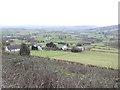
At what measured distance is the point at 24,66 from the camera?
546 cm

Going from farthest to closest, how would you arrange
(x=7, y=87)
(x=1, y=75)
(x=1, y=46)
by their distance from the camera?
(x=1, y=46) < (x=1, y=75) < (x=7, y=87)

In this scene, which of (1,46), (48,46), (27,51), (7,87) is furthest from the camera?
(48,46)

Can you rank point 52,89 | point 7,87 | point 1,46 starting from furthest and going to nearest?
point 1,46 → point 7,87 → point 52,89

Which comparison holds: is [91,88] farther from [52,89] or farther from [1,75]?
[1,75]

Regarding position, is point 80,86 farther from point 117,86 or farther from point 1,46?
point 1,46

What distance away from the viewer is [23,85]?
3344mm

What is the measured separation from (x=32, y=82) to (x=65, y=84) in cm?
93

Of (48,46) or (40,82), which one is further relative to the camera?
(48,46)

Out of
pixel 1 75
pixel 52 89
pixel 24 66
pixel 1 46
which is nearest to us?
pixel 52 89

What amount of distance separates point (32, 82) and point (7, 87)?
656mm

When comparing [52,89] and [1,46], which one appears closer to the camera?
[52,89]

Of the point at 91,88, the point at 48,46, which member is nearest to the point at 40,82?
the point at 91,88

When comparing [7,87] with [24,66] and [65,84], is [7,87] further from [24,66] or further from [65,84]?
[24,66]

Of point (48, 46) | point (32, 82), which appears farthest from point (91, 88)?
point (48, 46)
